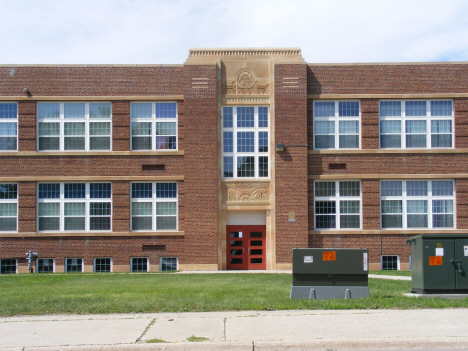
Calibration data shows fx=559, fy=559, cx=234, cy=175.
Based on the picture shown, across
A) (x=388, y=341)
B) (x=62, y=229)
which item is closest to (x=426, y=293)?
(x=388, y=341)

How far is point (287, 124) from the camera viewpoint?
24.7m

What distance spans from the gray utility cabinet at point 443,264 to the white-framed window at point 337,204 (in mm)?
12989

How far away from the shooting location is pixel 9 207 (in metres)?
25.2

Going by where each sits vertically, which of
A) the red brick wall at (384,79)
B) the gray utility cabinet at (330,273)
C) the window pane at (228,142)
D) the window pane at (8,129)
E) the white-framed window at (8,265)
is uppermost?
the red brick wall at (384,79)

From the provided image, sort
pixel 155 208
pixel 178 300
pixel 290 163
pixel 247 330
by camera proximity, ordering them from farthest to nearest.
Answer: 1. pixel 155 208
2. pixel 290 163
3. pixel 178 300
4. pixel 247 330

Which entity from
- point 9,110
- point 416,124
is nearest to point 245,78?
point 416,124

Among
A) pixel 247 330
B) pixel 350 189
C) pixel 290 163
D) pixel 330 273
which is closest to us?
pixel 247 330

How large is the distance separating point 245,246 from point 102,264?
21.2 feet

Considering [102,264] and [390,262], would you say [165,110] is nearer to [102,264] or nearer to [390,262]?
[102,264]

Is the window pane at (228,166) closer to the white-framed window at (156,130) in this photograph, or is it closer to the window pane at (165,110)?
the white-framed window at (156,130)

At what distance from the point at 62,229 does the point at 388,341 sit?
1960cm

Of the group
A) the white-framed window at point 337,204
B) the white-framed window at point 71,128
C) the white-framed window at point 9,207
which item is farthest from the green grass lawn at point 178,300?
the white-framed window at point 71,128

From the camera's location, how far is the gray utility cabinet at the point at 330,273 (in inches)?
462

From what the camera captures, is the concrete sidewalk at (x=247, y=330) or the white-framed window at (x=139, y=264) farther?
the white-framed window at (x=139, y=264)
